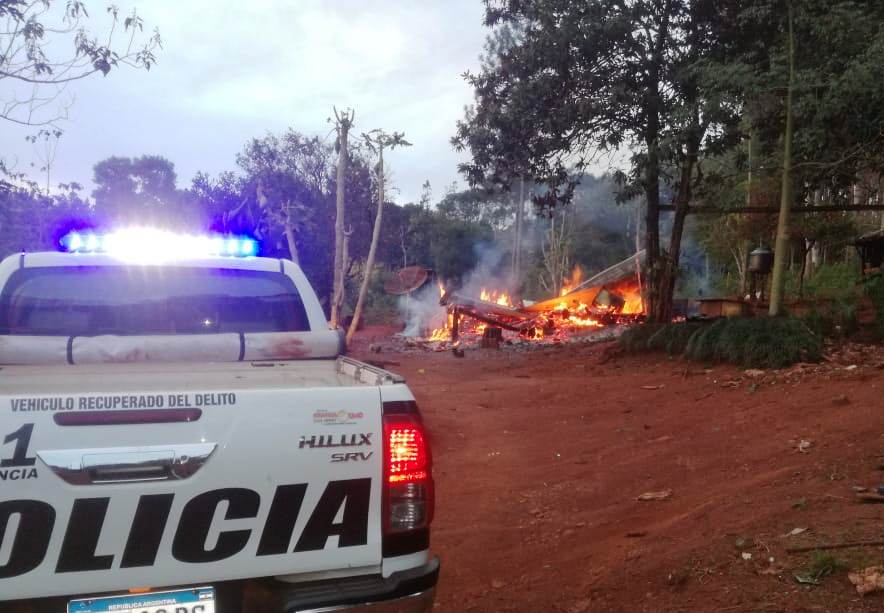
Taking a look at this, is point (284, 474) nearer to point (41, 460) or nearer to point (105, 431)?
point (105, 431)

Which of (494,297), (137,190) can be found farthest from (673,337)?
(137,190)

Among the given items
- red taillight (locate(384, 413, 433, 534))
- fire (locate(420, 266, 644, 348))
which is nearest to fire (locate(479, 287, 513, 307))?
fire (locate(420, 266, 644, 348))

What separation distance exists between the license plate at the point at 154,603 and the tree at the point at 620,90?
12.2m

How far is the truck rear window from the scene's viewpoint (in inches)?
171

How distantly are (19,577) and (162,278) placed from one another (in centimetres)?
246

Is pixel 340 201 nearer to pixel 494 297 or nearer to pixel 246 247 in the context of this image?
pixel 246 247

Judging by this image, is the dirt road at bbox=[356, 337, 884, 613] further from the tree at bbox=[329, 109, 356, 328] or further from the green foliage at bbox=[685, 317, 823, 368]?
the tree at bbox=[329, 109, 356, 328]

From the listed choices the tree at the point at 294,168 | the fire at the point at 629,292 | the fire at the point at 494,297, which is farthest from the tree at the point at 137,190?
the fire at the point at 629,292

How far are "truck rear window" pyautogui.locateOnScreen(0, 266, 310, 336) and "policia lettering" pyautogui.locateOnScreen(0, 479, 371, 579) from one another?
2052mm

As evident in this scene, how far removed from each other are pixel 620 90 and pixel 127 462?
1331 cm

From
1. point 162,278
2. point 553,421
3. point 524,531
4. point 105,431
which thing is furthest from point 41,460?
point 553,421

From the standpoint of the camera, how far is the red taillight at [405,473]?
2621 mm

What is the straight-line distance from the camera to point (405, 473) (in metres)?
2.66

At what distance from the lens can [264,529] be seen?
250 cm
